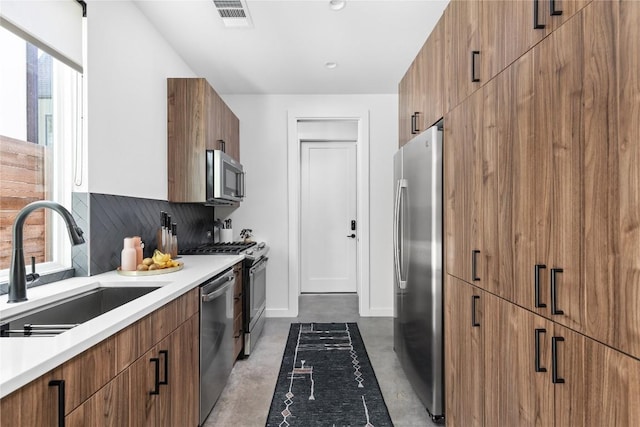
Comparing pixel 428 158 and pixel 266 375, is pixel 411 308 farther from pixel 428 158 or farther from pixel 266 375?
pixel 266 375

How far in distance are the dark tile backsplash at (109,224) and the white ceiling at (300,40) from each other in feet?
4.50

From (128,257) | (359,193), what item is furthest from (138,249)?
(359,193)

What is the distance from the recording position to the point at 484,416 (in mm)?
1541

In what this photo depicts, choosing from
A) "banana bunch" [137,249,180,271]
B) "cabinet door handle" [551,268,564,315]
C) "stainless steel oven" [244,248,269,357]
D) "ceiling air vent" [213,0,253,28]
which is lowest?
"stainless steel oven" [244,248,269,357]

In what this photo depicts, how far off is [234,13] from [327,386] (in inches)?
107

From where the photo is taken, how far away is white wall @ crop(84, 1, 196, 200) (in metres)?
2.03

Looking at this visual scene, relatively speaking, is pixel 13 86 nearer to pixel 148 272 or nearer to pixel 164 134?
pixel 148 272

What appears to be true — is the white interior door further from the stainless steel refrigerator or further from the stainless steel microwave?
the stainless steel refrigerator

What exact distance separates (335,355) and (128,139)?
2352mm

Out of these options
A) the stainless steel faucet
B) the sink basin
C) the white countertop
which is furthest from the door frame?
the stainless steel faucet

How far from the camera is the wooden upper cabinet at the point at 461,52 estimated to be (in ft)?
5.29

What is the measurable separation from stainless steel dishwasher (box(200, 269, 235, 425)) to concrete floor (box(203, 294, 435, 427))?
14 centimetres

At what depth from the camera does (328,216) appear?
5539mm

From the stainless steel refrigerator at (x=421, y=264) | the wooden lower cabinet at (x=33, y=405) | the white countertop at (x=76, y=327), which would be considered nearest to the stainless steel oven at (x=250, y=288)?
the white countertop at (x=76, y=327)
